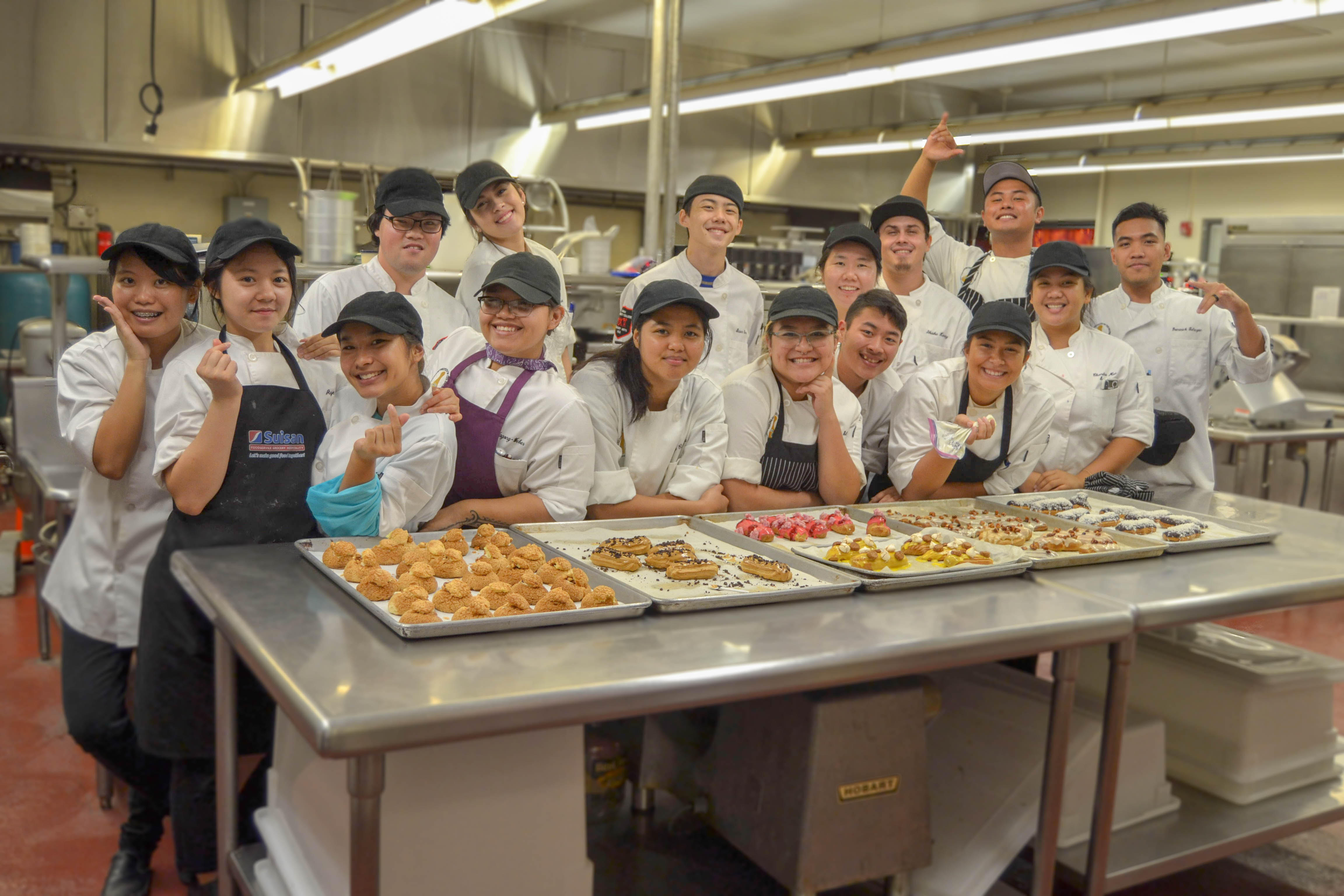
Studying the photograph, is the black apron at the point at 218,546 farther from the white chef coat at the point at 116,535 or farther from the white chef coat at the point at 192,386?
the white chef coat at the point at 116,535

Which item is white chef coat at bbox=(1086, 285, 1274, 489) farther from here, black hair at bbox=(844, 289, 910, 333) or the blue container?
the blue container

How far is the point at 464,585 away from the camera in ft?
5.32

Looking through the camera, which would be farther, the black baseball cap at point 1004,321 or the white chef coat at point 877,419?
the white chef coat at point 877,419

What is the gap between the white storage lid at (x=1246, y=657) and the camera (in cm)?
244

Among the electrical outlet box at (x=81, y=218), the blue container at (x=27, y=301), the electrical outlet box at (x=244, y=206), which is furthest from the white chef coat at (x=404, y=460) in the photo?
the electrical outlet box at (x=244, y=206)

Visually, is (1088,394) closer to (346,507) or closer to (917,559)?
(917,559)

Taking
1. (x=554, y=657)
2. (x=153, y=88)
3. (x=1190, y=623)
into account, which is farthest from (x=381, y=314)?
(x=153, y=88)

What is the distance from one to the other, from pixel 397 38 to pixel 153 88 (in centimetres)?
304

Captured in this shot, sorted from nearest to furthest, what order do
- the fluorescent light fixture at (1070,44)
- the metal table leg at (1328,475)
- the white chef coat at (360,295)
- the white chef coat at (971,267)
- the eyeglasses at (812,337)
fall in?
the eyeglasses at (812,337), the white chef coat at (360,295), the white chef coat at (971,267), the fluorescent light fixture at (1070,44), the metal table leg at (1328,475)

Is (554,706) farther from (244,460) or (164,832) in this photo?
(164,832)

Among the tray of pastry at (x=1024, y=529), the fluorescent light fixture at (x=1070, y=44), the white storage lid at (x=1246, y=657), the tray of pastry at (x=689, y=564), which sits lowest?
the white storage lid at (x=1246, y=657)

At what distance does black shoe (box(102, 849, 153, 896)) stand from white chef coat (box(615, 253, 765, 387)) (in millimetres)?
2040

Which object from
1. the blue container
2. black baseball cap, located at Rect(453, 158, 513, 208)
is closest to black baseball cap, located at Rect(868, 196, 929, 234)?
black baseball cap, located at Rect(453, 158, 513, 208)

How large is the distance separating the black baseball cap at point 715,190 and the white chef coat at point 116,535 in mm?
1551
